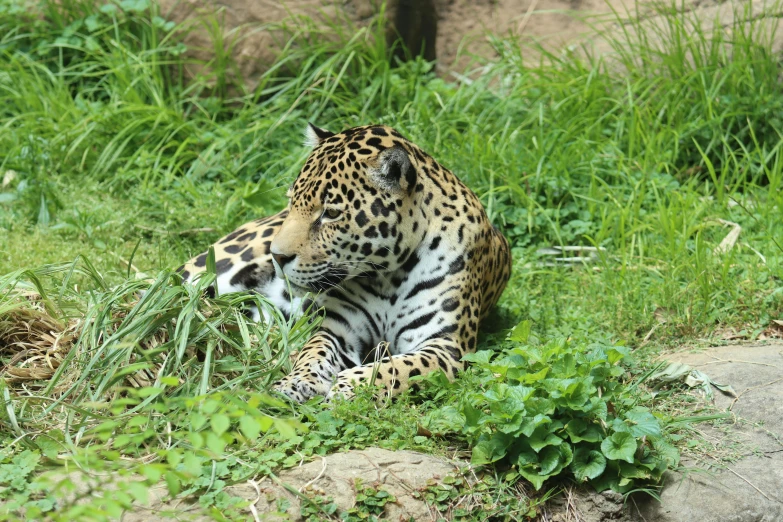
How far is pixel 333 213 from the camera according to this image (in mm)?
5191

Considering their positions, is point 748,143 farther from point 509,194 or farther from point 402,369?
point 402,369

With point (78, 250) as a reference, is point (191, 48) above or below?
above

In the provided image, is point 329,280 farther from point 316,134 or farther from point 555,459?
point 555,459

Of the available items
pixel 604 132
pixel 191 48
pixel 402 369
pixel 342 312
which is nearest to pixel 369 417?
pixel 402 369

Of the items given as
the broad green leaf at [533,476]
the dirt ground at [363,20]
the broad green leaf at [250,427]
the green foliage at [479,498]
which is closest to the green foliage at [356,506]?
the green foliage at [479,498]

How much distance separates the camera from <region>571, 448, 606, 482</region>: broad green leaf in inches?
Result: 159

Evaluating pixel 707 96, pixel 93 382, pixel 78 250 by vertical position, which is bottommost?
pixel 78 250

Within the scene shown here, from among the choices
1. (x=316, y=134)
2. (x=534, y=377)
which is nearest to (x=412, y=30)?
(x=316, y=134)

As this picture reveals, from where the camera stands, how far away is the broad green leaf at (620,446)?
157 inches

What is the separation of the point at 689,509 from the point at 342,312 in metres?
2.37

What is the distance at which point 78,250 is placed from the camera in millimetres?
7055

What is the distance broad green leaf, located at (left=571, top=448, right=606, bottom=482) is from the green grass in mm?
567

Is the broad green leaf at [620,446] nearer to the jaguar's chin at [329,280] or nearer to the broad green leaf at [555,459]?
the broad green leaf at [555,459]

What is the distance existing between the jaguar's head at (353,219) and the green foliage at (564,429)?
121 centimetres
